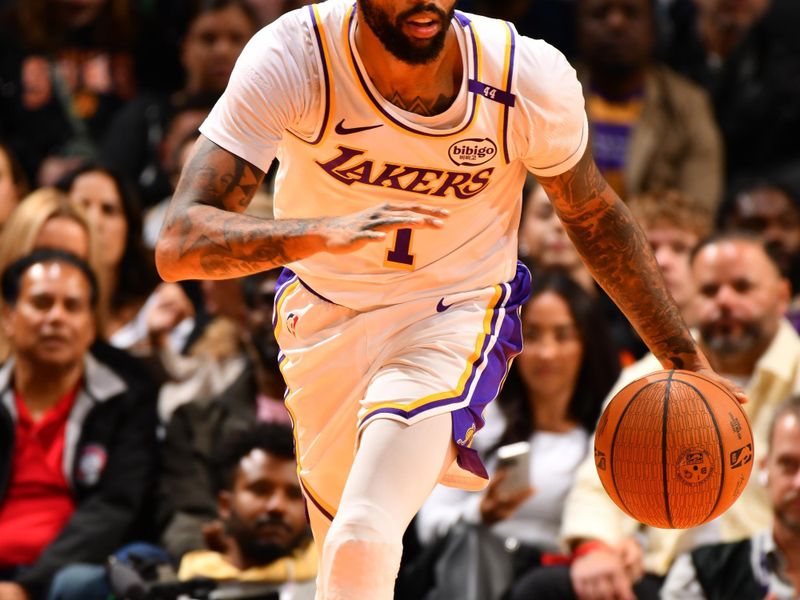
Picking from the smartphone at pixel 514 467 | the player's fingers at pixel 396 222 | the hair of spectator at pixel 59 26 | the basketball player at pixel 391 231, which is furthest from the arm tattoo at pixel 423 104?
the hair of spectator at pixel 59 26

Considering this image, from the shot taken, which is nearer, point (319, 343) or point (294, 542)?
point (319, 343)

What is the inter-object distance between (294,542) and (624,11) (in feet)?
13.4

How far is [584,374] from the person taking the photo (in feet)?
20.0

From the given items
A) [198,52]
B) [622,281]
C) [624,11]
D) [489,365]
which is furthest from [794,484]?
[198,52]

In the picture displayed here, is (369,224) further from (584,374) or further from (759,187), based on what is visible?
(759,187)

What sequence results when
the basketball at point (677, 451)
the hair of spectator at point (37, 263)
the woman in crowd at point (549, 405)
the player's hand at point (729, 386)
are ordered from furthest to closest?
the hair of spectator at point (37, 263) → the woman in crowd at point (549, 405) → the player's hand at point (729, 386) → the basketball at point (677, 451)

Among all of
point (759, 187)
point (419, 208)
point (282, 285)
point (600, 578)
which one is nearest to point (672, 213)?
point (759, 187)

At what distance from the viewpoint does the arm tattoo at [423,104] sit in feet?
12.7

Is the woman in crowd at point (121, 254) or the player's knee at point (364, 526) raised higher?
the player's knee at point (364, 526)

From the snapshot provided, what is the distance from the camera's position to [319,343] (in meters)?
4.07

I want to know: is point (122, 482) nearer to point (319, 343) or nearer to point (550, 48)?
point (319, 343)

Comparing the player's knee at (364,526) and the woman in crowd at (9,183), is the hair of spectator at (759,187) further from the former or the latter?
Answer: the player's knee at (364,526)

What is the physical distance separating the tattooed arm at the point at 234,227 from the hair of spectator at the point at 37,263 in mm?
2620

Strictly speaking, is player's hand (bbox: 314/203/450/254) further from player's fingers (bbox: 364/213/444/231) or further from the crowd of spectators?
the crowd of spectators
